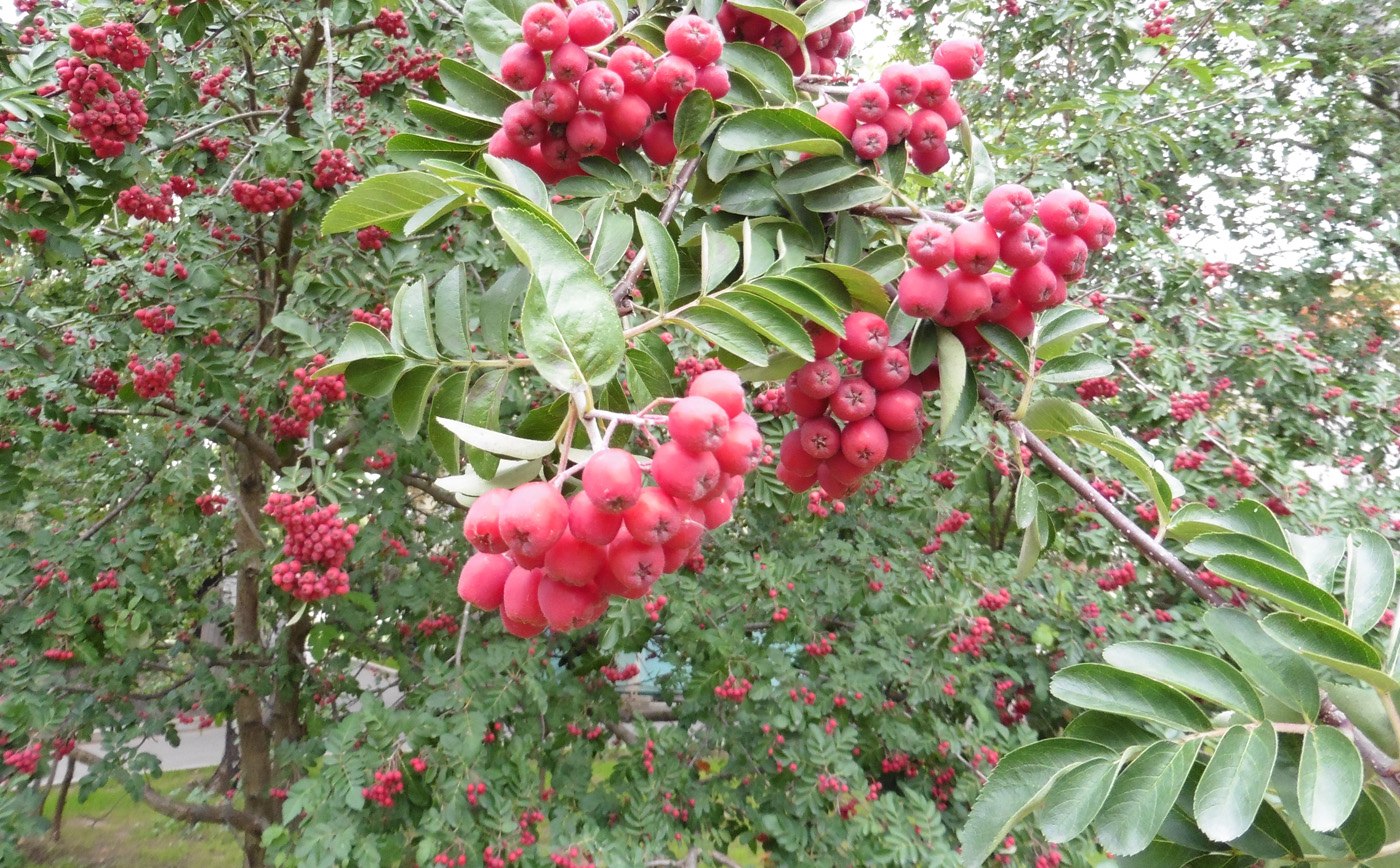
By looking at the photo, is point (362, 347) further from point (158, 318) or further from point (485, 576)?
point (158, 318)

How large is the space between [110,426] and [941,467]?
4.47 metres

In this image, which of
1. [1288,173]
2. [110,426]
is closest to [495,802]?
[110,426]

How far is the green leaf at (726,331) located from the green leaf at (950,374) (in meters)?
0.30

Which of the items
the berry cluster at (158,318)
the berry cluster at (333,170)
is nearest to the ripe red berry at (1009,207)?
the berry cluster at (333,170)

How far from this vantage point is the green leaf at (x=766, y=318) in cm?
Answer: 108

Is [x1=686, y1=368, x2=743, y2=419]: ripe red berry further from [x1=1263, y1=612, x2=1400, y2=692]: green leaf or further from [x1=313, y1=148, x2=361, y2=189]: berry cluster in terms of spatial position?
[x1=313, y1=148, x2=361, y2=189]: berry cluster

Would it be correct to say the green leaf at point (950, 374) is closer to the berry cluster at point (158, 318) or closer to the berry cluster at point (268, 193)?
the berry cluster at point (268, 193)

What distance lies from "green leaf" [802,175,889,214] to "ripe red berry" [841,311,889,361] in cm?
20

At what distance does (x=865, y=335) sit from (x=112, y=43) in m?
3.07

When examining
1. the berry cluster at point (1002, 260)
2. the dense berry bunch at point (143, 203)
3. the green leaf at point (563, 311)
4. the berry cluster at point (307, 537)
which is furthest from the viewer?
the dense berry bunch at point (143, 203)

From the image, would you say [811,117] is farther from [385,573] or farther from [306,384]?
[385,573]

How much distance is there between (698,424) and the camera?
3.00ft

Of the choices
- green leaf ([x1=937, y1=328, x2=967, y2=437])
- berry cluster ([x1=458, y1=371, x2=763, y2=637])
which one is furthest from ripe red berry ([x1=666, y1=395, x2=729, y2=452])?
green leaf ([x1=937, y1=328, x2=967, y2=437])

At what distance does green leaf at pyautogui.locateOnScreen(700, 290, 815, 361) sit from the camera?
1080mm
